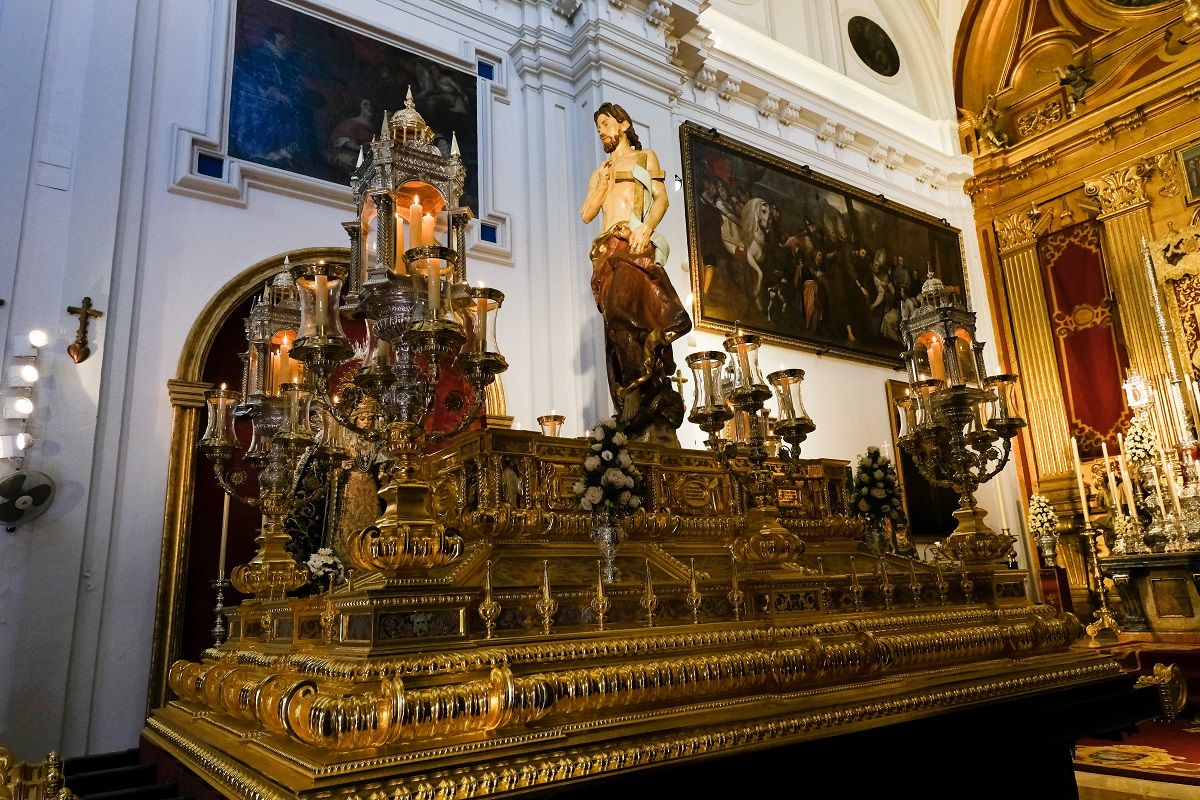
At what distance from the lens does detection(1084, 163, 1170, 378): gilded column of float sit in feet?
34.4

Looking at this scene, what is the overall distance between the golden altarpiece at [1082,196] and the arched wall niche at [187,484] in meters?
8.96

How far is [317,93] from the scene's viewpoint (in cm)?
711

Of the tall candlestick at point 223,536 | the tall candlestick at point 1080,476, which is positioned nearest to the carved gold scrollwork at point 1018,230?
the tall candlestick at point 1080,476

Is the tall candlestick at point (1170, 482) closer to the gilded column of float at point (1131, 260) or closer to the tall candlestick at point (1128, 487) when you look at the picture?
the tall candlestick at point (1128, 487)

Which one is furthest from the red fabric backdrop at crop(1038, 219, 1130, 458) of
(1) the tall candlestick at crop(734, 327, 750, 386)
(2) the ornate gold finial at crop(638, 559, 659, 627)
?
(2) the ornate gold finial at crop(638, 559, 659, 627)

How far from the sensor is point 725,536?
15.9ft

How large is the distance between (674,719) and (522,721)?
1.58 feet

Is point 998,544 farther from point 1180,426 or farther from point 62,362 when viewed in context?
point 1180,426

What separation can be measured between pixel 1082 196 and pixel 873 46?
3892 mm

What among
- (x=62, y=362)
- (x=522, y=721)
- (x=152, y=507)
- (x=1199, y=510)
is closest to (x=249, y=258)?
(x=62, y=362)

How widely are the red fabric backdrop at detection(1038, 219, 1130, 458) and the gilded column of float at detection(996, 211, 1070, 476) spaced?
4.3 inches

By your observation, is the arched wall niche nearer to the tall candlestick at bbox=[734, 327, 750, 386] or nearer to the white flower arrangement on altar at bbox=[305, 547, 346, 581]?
the white flower arrangement on altar at bbox=[305, 547, 346, 581]

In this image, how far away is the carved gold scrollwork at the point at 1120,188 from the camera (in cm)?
1088

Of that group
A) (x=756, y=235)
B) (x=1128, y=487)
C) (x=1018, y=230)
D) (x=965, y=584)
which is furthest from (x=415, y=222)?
(x=1018, y=230)
